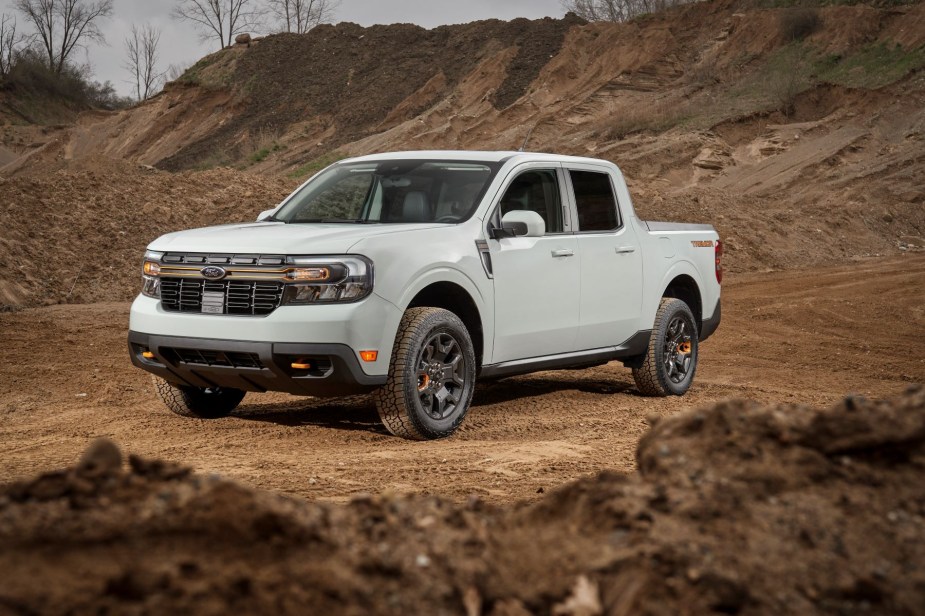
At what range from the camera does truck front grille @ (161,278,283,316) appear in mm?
7211

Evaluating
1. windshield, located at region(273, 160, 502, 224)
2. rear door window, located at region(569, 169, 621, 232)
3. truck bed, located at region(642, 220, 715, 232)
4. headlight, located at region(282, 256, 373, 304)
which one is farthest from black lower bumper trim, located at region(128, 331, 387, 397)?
truck bed, located at region(642, 220, 715, 232)

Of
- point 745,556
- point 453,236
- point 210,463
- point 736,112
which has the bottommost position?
point 210,463

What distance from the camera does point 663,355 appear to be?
9.95 meters

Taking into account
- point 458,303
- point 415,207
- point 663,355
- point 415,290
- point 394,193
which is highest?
point 394,193

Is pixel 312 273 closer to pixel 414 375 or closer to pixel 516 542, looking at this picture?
pixel 414 375

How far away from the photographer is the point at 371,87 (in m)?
53.6

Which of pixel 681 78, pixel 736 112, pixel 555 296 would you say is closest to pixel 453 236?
pixel 555 296

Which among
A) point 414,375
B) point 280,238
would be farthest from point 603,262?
point 280,238

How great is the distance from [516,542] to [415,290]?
420 centimetres

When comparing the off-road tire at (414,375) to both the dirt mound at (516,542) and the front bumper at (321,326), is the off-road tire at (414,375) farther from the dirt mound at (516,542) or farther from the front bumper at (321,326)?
the dirt mound at (516,542)

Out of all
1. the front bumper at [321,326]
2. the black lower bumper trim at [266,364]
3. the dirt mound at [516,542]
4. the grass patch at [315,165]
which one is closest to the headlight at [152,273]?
the black lower bumper trim at [266,364]

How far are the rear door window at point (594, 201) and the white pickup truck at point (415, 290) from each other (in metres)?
0.02

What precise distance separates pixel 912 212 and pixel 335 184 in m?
24.6

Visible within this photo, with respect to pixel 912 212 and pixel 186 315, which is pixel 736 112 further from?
pixel 186 315
